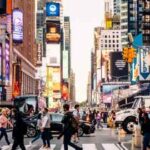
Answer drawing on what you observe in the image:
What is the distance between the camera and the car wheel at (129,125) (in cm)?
3806

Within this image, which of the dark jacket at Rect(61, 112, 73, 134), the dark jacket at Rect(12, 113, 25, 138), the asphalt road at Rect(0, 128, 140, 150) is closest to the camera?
the dark jacket at Rect(61, 112, 73, 134)

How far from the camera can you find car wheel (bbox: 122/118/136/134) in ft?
125

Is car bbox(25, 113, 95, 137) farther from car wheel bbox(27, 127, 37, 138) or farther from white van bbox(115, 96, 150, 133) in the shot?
white van bbox(115, 96, 150, 133)

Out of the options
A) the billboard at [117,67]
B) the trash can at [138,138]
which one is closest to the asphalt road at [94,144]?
the trash can at [138,138]

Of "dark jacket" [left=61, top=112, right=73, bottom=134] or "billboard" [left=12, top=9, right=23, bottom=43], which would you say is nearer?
"dark jacket" [left=61, top=112, right=73, bottom=134]

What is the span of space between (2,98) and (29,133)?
77431 mm

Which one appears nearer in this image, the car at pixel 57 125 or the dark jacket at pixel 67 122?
the dark jacket at pixel 67 122

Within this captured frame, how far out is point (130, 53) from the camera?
1305 inches

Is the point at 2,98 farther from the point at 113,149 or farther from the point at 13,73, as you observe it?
the point at 113,149

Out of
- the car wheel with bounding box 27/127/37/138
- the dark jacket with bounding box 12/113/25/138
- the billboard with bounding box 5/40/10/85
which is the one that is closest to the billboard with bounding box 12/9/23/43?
the billboard with bounding box 5/40/10/85

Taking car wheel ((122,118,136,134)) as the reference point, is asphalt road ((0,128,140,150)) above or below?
below

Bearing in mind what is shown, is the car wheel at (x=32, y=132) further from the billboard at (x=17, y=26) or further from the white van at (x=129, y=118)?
Answer: the billboard at (x=17, y=26)

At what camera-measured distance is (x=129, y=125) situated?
38469 mm

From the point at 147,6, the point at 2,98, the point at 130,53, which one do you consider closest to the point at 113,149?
the point at 130,53
